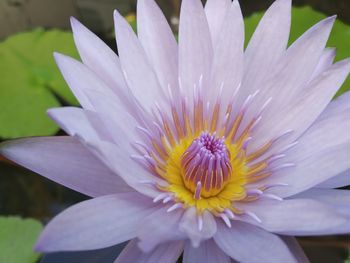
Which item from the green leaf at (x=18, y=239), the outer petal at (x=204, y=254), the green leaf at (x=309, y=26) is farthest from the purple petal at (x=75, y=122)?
the green leaf at (x=309, y=26)

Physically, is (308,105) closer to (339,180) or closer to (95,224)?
(339,180)

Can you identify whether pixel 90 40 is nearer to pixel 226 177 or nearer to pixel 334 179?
pixel 226 177

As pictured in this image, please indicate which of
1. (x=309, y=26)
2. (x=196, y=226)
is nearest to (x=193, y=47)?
(x=196, y=226)

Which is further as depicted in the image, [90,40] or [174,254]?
[90,40]

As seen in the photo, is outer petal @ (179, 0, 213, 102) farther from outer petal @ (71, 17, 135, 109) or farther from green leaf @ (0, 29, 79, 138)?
green leaf @ (0, 29, 79, 138)

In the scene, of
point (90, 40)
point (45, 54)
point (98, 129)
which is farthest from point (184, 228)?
point (45, 54)
